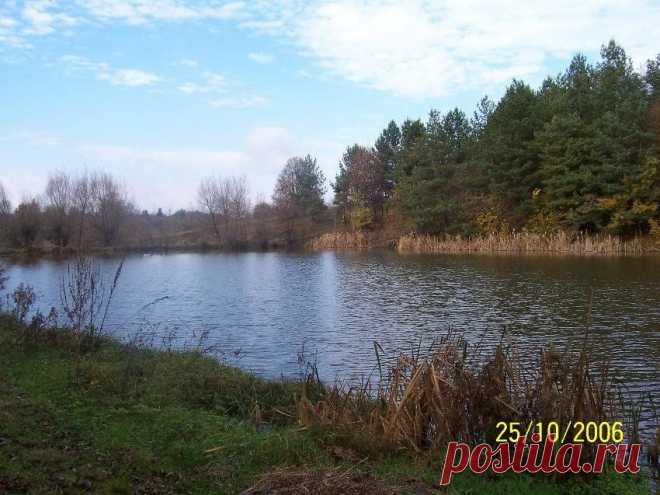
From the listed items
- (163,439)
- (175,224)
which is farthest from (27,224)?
(163,439)

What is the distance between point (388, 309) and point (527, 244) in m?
29.4

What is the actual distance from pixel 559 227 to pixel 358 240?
26.3 metres

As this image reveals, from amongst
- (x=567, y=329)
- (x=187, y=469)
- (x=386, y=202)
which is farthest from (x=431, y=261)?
(x=187, y=469)

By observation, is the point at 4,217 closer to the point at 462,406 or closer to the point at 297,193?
the point at 297,193

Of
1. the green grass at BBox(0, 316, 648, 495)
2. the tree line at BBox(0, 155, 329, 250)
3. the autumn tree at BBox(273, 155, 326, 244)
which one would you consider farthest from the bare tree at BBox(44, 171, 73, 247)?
the green grass at BBox(0, 316, 648, 495)

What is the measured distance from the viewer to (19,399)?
7879 mm

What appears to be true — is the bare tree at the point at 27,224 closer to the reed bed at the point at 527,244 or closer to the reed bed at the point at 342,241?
the reed bed at the point at 342,241

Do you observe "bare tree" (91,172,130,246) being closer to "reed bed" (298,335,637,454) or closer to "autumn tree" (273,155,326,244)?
"autumn tree" (273,155,326,244)

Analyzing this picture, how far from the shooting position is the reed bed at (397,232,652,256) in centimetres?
4131

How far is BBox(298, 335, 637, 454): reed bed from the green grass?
34 cm

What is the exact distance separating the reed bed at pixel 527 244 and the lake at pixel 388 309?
5.15m

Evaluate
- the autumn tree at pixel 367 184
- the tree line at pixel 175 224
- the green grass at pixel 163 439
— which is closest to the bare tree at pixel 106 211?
the tree line at pixel 175 224

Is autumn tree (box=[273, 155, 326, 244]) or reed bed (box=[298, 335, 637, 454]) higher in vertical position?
autumn tree (box=[273, 155, 326, 244])

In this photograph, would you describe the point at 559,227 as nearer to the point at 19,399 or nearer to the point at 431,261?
the point at 431,261
